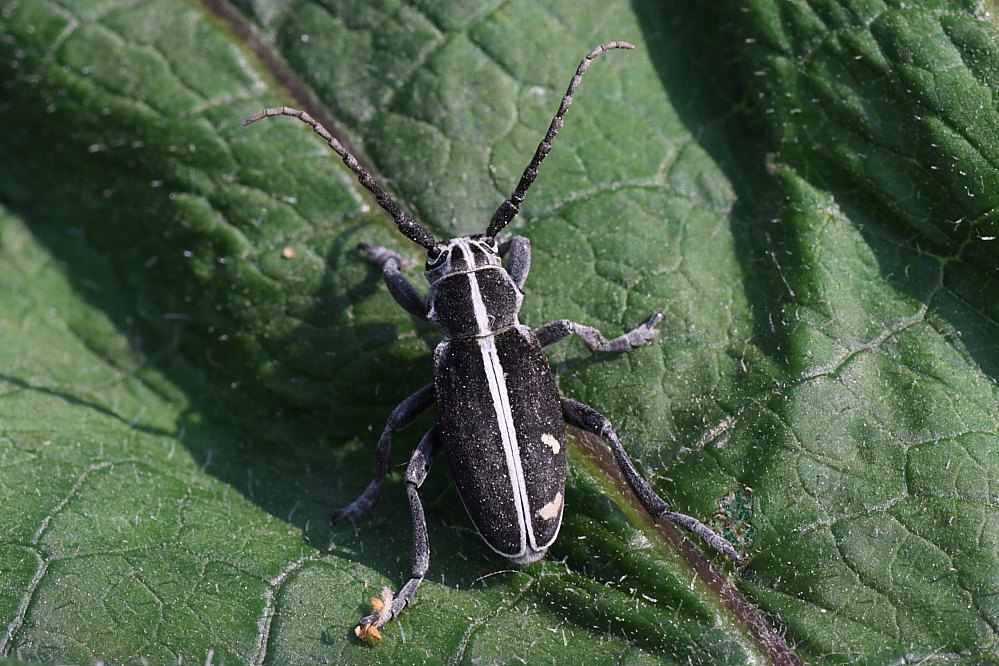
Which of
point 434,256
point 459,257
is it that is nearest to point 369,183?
point 434,256

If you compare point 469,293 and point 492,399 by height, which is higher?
point 469,293

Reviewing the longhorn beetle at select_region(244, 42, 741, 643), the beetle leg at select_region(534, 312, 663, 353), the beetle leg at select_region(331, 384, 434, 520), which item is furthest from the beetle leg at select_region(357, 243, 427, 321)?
the beetle leg at select_region(534, 312, 663, 353)

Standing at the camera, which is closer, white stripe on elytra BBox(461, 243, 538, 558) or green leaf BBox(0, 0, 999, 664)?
green leaf BBox(0, 0, 999, 664)

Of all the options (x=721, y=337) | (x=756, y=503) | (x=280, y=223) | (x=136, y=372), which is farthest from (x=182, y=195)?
(x=756, y=503)

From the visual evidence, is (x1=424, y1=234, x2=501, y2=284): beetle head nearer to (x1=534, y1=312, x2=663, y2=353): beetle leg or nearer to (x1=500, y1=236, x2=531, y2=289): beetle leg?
(x1=500, y1=236, x2=531, y2=289): beetle leg

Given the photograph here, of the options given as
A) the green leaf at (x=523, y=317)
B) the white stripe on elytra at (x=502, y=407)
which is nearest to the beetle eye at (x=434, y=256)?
the white stripe on elytra at (x=502, y=407)

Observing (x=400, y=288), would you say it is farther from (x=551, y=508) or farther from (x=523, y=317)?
(x=551, y=508)
